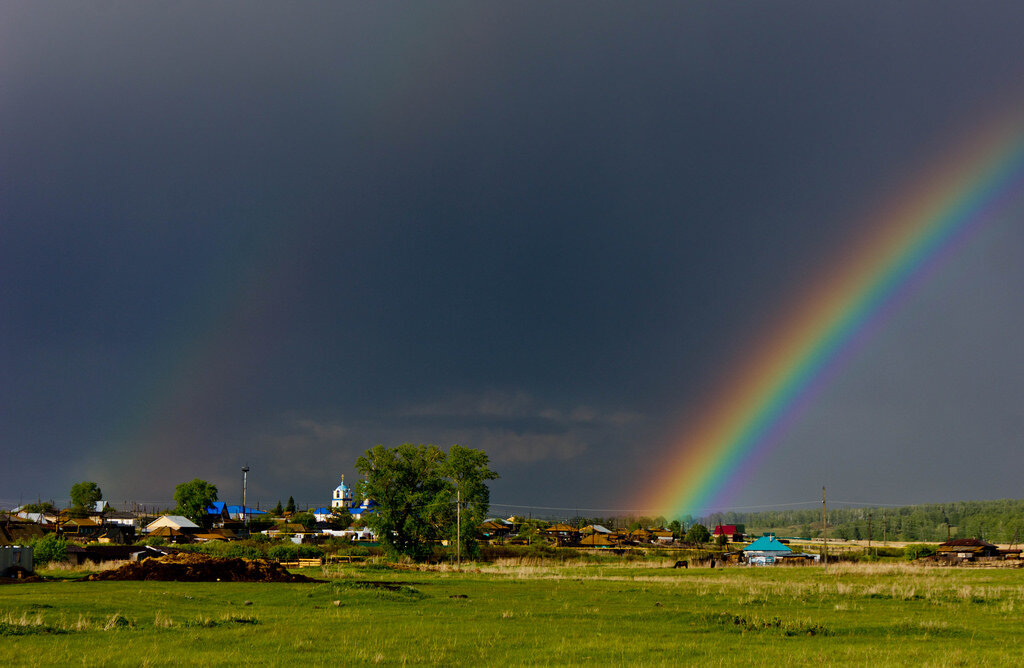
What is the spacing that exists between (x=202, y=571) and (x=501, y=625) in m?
33.3

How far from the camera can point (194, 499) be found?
171 metres

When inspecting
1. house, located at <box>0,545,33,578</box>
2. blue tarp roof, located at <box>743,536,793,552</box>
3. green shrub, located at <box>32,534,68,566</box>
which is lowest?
blue tarp roof, located at <box>743,536,793,552</box>

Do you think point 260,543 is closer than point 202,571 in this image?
No

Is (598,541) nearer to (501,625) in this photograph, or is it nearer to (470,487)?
(470,487)

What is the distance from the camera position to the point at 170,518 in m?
142

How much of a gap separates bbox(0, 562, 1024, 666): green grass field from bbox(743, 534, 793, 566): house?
206ft

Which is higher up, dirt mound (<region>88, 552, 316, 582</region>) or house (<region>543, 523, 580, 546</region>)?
dirt mound (<region>88, 552, 316, 582</region>)

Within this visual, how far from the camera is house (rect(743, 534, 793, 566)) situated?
11359 cm

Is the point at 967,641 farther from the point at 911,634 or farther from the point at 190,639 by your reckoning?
the point at 190,639

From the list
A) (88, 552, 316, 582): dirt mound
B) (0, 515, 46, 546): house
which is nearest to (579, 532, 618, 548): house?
(0, 515, 46, 546): house

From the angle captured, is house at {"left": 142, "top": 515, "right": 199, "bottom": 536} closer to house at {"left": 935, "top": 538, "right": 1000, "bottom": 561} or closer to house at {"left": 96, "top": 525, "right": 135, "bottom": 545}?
house at {"left": 96, "top": 525, "right": 135, "bottom": 545}

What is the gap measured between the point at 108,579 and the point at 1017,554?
139935 millimetres

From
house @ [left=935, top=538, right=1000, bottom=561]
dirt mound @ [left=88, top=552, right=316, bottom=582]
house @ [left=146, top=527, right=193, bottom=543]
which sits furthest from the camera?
house @ [left=146, top=527, right=193, bottom=543]

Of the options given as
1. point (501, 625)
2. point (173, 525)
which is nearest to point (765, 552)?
point (173, 525)
